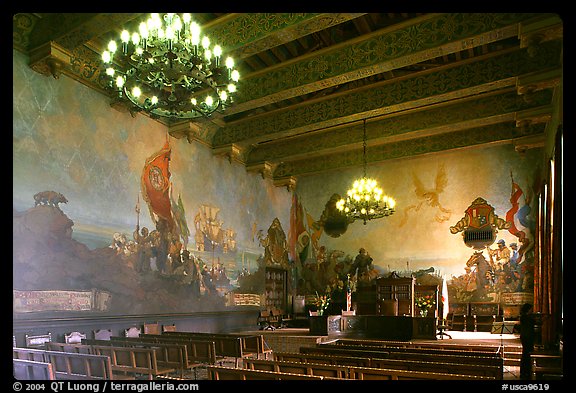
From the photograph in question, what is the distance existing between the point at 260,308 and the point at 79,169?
9.07m

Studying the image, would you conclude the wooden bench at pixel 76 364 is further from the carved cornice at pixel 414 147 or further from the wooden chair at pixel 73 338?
the carved cornice at pixel 414 147

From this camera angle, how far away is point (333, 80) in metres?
11.1

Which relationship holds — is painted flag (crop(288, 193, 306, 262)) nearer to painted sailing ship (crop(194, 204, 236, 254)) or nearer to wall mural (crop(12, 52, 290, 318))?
wall mural (crop(12, 52, 290, 318))

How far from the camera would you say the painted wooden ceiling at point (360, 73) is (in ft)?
30.1

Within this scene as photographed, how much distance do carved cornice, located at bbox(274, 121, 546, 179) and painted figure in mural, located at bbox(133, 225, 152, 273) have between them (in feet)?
26.8

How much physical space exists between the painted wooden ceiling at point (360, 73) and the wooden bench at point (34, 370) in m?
6.15

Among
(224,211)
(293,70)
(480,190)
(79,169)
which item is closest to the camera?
(79,169)

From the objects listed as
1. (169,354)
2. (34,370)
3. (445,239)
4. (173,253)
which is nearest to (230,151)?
(173,253)

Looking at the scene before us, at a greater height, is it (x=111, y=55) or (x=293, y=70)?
(x=293, y=70)

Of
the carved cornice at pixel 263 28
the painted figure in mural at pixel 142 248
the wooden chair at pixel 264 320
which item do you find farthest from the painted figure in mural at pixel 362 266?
the carved cornice at pixel 263 28

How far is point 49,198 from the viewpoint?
9.95 m

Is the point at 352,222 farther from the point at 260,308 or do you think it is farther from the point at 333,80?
the point at 333,80

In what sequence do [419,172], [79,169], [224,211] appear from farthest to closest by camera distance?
[419,172] → [224,211] → [79,169]

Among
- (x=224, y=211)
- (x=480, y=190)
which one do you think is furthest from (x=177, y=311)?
(x=480, y=190)
